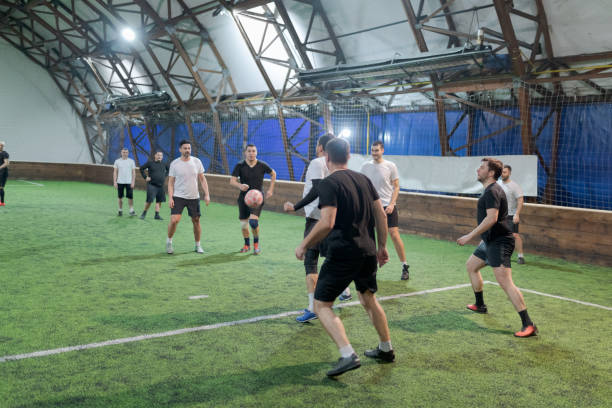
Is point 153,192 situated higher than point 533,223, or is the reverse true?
point 153,192

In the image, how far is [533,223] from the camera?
10.2 meters

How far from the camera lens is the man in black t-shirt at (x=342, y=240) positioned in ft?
12.8

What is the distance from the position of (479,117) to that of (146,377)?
13.6 metres

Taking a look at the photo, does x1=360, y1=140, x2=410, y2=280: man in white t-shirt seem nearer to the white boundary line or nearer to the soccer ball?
the white boundary line

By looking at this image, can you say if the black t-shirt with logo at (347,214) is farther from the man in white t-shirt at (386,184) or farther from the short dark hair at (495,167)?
the man in white t-shirt at (386,184)

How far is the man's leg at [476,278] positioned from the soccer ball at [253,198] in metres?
3.93

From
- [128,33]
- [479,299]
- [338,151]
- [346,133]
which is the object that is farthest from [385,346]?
[128,33]

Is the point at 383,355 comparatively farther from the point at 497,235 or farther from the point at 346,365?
the point at 497,235

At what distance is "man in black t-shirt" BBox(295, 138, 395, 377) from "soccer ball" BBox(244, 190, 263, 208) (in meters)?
4.50

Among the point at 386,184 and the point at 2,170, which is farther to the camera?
the point at 2,170

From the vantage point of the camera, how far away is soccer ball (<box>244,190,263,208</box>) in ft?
27.8

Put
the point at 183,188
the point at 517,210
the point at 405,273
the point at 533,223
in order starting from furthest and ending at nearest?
the point at 533,223
the point at 183,188
the point at 517,210
the point at 405,273

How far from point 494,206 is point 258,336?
9.20ft

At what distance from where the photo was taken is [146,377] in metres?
3.83
